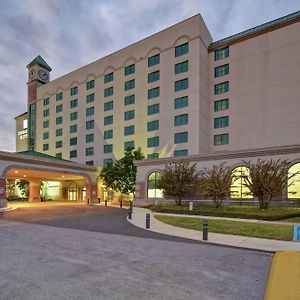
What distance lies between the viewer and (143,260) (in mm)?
9297

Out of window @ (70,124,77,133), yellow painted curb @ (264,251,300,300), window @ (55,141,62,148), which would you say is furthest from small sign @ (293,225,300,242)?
window @ (55,141,62,148)

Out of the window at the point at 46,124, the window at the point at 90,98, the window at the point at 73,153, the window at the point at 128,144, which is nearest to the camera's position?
the window at the point at 128,144

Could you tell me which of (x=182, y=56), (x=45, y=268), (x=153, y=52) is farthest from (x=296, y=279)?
(x=153, y=52)

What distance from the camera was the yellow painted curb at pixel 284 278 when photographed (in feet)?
20.5

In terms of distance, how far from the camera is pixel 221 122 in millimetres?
45125

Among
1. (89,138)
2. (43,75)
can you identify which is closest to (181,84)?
(89,138)

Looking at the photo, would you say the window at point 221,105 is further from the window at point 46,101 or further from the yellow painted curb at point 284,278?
the window at point 46,101

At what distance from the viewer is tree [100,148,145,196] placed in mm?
44750

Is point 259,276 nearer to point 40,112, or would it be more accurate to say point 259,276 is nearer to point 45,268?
point 45,268

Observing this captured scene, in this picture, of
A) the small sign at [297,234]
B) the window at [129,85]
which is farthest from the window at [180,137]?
the small sign at [297,234]

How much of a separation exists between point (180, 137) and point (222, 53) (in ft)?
52.2

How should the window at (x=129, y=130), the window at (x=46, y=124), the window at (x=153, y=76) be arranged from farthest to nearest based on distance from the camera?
the window at (x=46, y=124)
the window at (x=129, y=130)
the window at (x=153, y=76)

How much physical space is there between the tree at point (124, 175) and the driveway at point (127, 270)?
31680mm

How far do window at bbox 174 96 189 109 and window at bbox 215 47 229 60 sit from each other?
922cm
